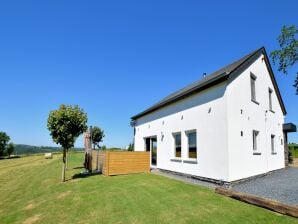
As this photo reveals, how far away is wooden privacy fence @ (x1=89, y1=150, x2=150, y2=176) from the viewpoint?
12781 mm

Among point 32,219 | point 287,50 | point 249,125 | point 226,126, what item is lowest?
point 32,219

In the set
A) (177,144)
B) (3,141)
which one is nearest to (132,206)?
(177,144)

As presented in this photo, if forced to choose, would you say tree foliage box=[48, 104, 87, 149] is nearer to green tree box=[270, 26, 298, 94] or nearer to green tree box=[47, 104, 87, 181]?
green tree box=[47, 104, 87, 181]

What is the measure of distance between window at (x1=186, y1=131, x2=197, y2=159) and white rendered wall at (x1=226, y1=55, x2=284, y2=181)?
238 cm

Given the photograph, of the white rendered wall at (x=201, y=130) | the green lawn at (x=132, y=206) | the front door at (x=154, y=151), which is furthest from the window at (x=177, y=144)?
the front door at (x=154, y=151)

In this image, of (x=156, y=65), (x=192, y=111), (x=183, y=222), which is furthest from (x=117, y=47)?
(x=183, y=222)

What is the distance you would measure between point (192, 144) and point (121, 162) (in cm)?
493

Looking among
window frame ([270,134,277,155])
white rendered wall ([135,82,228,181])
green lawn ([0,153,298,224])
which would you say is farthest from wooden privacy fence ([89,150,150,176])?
window frame ([270,134,277,155])

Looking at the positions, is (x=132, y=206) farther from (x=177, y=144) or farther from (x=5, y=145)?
(x=5, y=145)

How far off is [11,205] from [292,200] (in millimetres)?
11234

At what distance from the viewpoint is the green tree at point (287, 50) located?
1101cm

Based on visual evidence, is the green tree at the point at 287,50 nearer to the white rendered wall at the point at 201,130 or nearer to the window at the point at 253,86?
the window at the point at 253,86

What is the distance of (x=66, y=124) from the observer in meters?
12.1

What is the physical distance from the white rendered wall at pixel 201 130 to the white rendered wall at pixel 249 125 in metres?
0.36
